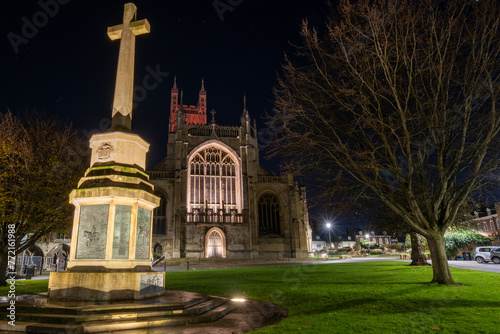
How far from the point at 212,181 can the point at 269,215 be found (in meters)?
8.89

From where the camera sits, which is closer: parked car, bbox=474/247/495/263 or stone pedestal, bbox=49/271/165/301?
stone pedestal, bbox=49/271/165/301

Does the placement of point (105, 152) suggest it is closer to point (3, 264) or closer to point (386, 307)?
point (386, 307)

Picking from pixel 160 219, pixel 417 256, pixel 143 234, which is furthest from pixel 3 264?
pixel 160 219

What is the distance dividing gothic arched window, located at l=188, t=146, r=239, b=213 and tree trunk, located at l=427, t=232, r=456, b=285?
99.4 ft

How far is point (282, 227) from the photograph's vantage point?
41.7m

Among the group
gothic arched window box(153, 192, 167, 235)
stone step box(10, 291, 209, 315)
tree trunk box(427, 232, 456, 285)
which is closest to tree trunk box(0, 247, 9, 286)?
stone step box(10, 291, 209, 315)

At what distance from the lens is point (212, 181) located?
136 feet

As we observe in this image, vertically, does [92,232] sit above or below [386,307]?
above

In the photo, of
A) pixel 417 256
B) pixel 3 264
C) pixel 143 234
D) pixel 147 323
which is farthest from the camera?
pixel 417 256

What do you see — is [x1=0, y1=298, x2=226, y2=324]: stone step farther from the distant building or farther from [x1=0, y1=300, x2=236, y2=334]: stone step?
the distant building

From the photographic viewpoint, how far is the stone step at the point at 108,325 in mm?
5195

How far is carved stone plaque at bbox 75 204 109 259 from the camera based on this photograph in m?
7.47

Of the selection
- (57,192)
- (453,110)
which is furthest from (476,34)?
(57,192)

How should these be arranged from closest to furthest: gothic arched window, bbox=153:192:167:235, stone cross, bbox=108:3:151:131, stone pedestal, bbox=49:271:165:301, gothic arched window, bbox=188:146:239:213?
1. stone pedestal, bbox=49:271:165:301
2. stone cross, bbox=108:3:151:131
3. gothic arched window, bbox=153:192:167:235
4. gothic arched window, bbox=188:146:239:213
